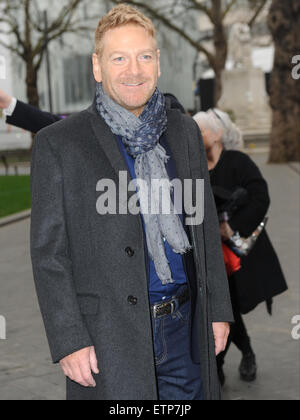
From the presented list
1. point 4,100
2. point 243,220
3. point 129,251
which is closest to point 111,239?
point 129,251

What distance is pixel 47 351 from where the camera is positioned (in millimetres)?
5930

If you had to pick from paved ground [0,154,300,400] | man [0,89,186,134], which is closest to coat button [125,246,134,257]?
man [0,89,186,134]

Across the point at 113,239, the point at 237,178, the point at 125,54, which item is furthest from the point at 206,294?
the point at 237,178

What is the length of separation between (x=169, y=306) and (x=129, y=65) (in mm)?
881

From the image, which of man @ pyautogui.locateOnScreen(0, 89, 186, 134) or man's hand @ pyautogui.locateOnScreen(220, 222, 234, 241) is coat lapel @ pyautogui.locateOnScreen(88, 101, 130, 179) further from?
man's hand @ pyautogui.locateOnScreen(220, 222, 234, 241)

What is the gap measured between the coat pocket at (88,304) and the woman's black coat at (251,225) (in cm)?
218

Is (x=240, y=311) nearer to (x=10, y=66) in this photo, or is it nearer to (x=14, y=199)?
(x=14, y=199)

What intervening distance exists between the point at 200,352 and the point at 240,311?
2.16 m

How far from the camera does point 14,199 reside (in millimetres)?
18016

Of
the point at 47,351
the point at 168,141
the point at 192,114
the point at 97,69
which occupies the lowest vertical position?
the point at 47,351

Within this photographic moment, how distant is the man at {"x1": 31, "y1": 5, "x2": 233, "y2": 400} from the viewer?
265 cm

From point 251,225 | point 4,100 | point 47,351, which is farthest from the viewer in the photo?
point 47,351

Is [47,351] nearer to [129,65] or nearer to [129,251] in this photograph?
[129,251]

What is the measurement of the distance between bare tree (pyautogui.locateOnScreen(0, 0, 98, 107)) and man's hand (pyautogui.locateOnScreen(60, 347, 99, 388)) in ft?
110
